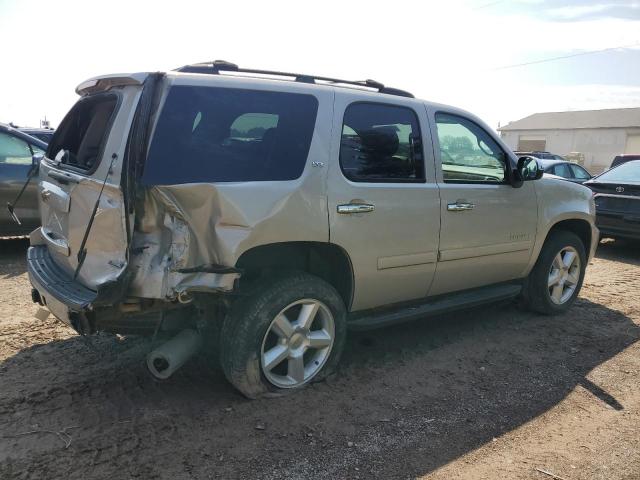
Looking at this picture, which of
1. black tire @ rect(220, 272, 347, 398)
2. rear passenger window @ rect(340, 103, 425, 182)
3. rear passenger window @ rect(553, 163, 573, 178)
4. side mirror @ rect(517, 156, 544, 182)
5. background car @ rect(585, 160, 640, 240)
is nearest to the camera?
black tire @ rect(220, 272, 347, 398)

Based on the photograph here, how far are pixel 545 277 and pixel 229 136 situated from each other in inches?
141

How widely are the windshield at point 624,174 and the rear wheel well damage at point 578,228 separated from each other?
390 cm

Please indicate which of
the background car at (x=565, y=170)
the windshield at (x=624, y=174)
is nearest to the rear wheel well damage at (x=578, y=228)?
the windshield at (x=624, y=174)

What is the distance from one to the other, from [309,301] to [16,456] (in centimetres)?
A: 182

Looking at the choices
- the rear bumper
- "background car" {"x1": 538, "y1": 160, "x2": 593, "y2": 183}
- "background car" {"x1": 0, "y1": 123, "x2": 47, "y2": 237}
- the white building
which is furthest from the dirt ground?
the white building

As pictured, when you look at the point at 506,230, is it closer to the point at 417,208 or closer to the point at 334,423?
the point at 417,208

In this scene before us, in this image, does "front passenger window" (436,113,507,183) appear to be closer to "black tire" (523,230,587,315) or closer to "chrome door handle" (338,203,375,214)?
"chrome door handle" (338,203,375,214)

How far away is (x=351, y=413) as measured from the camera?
326 centimetres

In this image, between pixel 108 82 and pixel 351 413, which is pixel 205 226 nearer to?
pixel 108 82

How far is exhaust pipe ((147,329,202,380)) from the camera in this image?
9.98 ft

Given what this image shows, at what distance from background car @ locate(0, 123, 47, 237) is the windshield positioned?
29.6 feet

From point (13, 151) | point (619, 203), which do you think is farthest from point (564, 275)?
point (13, 151)

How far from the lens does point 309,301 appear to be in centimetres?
341

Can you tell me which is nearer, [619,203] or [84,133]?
[84,133]
